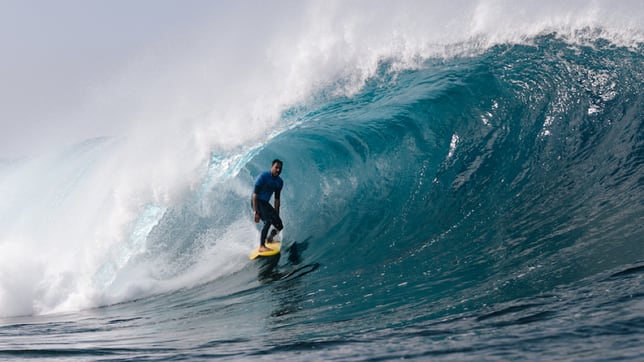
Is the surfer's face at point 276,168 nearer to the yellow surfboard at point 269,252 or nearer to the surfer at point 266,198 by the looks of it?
the surfer at point 266,198

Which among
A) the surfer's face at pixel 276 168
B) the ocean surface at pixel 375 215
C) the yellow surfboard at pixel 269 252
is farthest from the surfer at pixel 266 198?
the ocean surface at pixel 375 215

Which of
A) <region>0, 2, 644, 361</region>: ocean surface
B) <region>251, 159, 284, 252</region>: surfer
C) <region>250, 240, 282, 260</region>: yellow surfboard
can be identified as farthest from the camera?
<region>250, 240, 282, 260</region>: yellow surfboard

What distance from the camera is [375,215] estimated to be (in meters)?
9.73

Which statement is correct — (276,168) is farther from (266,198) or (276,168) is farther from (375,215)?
(375,215)

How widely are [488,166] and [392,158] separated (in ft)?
5.92

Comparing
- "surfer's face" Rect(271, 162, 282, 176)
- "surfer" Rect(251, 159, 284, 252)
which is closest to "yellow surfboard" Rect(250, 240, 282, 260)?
"surfer" Rect(251, 159, 284, 252)

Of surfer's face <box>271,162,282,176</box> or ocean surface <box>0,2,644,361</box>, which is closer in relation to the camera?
ocean surface <box>0,2,644,361</box>

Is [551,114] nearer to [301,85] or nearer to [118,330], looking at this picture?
[301,85]

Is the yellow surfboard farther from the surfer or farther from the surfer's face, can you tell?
the surfer's face

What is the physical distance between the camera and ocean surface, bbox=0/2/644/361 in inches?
185

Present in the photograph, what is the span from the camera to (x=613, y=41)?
1280 centimetres

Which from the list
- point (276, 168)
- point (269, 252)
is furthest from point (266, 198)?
point (269, 252)

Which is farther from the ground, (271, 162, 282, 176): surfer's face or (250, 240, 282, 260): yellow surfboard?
(271, 162, 282, 176): surfer's face

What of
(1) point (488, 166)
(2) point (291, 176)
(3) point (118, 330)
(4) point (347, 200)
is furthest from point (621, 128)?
(3) point (118, 330)
